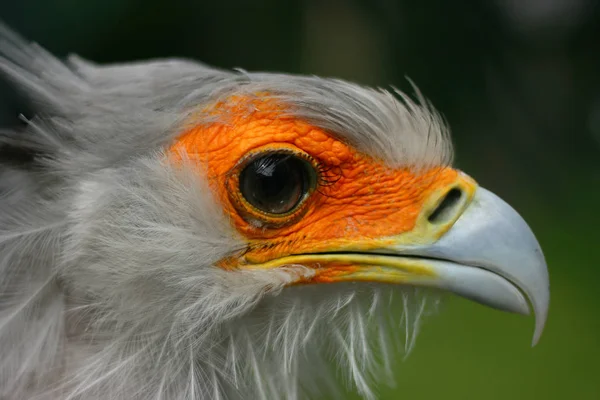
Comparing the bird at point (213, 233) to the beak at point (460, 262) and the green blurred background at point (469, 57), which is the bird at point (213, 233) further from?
the green blurred background at point (469, 57)

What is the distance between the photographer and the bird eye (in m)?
1.90

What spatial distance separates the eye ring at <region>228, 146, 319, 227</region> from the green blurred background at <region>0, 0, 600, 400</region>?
510 centimetres

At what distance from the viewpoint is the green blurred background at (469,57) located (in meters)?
7.25

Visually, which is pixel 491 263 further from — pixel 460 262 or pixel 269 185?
pixel 269 185

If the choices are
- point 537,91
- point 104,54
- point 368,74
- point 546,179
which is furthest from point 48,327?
point 537,91

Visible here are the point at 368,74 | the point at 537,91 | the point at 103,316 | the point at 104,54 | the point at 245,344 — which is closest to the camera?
the point at 103,316

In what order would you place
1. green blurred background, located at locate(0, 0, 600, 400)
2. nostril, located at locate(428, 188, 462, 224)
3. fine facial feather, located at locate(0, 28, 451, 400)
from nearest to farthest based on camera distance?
fine facial feather, located at locate(0, 28, 451, 400), nostril, located at locate(428, 188, 462, 224), green blurred background, located at locate(0, 0, 600, 400)

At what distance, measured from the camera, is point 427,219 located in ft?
6.50

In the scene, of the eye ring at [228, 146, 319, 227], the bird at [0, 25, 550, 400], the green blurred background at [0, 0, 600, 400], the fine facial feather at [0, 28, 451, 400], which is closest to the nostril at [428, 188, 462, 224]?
the bird at [0, 25, 550, 400]

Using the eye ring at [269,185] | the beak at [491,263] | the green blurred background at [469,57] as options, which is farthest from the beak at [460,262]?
the green blurred background at [469,57]

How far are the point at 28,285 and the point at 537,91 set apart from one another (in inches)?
303

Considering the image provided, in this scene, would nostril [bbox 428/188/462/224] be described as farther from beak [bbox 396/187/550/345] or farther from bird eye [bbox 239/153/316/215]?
bird eye [bbox 239/153/316/215]

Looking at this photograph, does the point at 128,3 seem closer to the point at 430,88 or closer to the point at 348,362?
the point at 430,88

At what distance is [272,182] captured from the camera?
6.25ft
